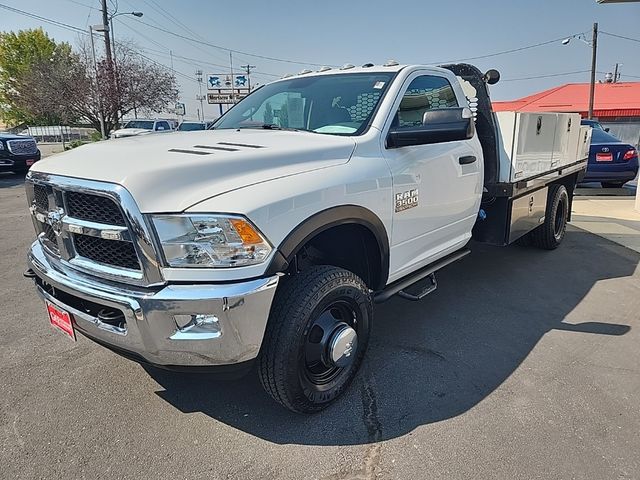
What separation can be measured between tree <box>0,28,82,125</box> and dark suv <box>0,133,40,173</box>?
10.2 meters

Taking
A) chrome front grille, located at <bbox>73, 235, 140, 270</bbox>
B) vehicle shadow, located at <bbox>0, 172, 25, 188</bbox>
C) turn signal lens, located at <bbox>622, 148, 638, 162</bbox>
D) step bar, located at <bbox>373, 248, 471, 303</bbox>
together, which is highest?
chrome front grille, located at <bbox>73, 235, 140, 270</bbox>

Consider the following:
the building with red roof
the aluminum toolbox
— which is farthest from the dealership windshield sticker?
the building with red roof

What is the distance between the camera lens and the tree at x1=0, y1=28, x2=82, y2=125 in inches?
918

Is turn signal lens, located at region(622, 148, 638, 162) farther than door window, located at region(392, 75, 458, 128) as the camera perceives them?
Yes

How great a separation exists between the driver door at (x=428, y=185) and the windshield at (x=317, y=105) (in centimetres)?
20

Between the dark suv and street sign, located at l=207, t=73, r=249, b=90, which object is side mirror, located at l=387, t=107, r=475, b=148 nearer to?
the dark suv

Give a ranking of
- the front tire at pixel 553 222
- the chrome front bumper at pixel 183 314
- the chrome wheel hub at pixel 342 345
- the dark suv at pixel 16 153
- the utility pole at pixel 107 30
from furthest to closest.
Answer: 1. the utility pole at pixel 107 30
2. the dark suv at pixel 16 153
3. the front tire at pixel 553 222
4. the chrome wheel hub at pixel 342 345
5. the chrome front bumper at pixel 183 314

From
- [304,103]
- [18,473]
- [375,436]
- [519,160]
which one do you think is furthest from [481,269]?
[18,473]

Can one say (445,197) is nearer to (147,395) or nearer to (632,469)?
(632,469)

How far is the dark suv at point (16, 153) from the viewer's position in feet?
44.0

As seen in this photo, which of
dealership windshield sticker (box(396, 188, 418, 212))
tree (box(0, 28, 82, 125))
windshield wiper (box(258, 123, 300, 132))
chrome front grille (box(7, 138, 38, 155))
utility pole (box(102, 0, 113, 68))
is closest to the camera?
dealership windshield sticker (box(396, 188, 418, 212))

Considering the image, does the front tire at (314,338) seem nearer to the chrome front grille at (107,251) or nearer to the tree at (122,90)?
the chrome front grille at (107,251)

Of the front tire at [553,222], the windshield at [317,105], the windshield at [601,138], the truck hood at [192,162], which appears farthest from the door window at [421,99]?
the windshield at [601,138]

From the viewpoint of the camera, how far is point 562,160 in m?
5.70
